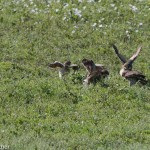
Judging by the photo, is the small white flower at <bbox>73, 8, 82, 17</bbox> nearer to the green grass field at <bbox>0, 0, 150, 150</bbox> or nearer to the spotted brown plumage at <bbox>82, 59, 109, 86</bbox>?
the green grass field at <bbox>0, 0, 150, 150</bbox>

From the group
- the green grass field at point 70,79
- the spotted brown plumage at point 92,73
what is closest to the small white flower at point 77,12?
the green grass field at point 70,79

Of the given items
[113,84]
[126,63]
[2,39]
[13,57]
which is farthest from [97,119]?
[2,39]

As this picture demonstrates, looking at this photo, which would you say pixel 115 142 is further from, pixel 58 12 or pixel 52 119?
pixel 58 12

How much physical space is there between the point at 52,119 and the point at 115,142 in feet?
4.53

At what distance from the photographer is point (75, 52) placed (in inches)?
642

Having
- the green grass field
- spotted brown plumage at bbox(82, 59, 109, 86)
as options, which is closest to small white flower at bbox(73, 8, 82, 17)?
the green grass field

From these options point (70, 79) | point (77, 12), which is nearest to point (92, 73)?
point (70, 79)

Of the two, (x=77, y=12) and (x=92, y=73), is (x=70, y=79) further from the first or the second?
(x=77, y=12)

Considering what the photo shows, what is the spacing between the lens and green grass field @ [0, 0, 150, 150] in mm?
10773

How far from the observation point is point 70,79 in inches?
536

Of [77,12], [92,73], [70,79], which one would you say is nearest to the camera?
[92,73]

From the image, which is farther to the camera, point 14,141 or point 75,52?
point 75,52

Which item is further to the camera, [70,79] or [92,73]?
[70,79]

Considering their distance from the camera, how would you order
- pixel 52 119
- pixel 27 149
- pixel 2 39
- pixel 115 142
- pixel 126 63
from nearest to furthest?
pixel 27 149 < pixel 115 142 < pixel 52 119 < pixel 126 63 < pixel 2 39
